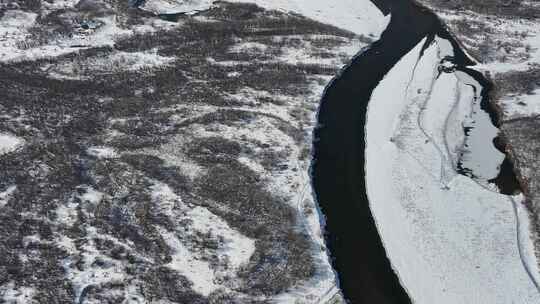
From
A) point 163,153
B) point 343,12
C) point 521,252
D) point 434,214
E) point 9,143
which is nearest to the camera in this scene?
point 521,252

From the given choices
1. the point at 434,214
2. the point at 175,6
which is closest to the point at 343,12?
the point at 175,6

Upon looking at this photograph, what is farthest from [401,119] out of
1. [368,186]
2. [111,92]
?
[111,92]

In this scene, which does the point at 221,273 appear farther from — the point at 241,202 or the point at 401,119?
the point at 401,119

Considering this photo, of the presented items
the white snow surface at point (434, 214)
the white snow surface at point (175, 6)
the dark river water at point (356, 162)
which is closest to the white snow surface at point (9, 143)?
the dark river water at point (356, 162)

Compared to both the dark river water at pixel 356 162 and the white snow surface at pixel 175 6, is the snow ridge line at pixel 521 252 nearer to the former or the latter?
the dark river water at pixel 356 162

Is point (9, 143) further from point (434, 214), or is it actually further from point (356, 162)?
point (434, 214)

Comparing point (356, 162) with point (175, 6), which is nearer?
point (356, 162)
